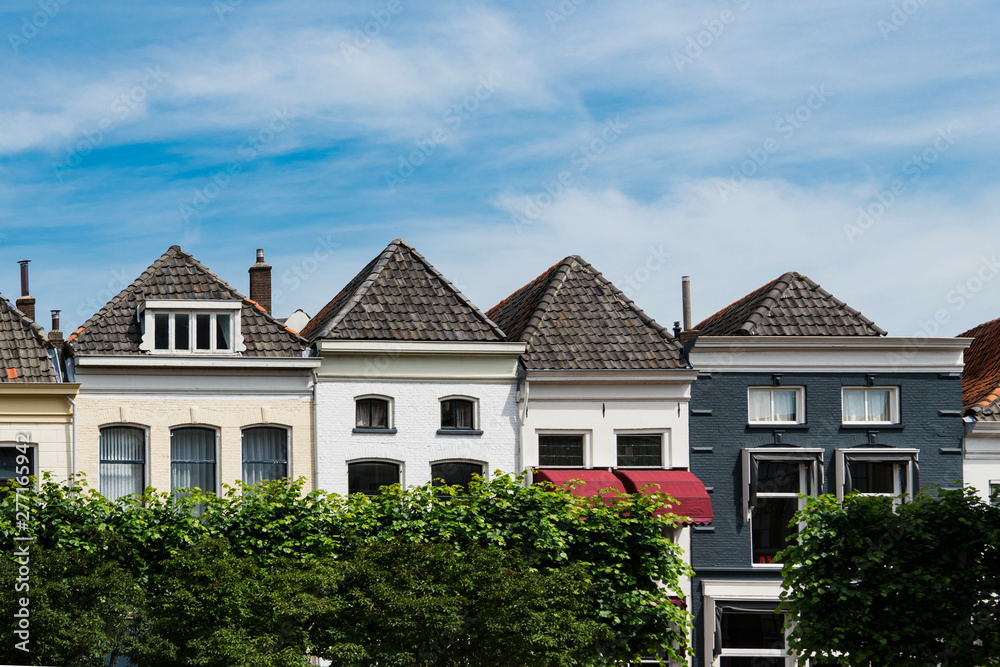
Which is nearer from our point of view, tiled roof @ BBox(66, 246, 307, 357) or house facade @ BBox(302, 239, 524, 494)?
tiled roof @ BBox(66, 246, 307, 357)

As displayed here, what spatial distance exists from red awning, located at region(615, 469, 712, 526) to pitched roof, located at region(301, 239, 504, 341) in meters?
5.13

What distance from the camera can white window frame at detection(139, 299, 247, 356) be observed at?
1268 inches

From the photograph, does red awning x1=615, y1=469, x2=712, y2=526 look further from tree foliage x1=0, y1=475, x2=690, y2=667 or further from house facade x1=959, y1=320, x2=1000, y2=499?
house facade x1=959, y1=320, x2=1000, y2=499

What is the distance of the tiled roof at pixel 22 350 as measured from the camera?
103ft

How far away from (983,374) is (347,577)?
22264 millimetres

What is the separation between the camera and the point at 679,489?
109ft

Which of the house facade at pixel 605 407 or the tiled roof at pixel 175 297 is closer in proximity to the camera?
the tiled roof at pixel 175 297

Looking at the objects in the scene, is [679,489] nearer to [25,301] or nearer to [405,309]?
[405,309]

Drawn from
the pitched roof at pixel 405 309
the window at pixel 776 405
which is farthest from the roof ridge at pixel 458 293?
the window at pixel 776 405

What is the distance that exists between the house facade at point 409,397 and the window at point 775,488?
6448 mm

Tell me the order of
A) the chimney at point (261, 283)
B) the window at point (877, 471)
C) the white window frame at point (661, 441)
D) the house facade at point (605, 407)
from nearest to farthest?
the house facade at point (605, 407), the white window frame at point (661, 441), the window at point (877, 471), the chimney at point (261, 283)

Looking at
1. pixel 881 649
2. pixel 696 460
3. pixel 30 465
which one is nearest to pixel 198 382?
pixel 30 465

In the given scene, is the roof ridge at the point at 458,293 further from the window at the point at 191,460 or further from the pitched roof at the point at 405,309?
the window at the point at 191,460

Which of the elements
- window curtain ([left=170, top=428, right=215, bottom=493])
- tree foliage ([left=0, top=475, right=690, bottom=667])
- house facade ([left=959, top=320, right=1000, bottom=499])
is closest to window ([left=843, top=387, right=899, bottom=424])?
house facade ([left=959, top=320, right=1000, bottom=499])
